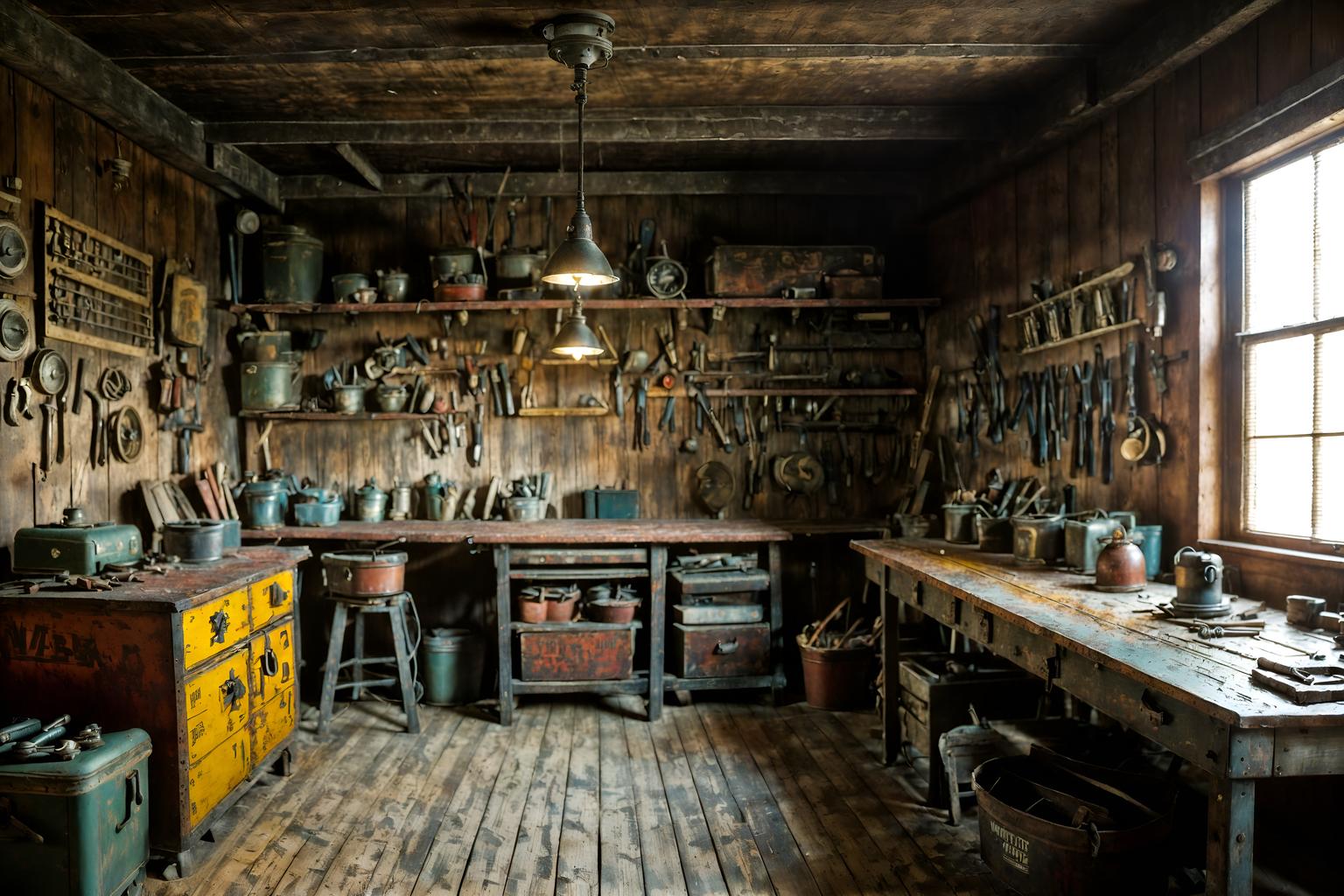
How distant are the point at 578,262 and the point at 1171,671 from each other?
2.64m

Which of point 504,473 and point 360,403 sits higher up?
point 360,403

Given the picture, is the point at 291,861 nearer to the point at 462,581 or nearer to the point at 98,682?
the point at 98,682

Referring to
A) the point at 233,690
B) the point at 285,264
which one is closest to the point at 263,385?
the point at 285,264

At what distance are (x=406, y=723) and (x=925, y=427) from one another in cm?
363

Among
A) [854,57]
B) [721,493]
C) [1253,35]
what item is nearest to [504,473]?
[721,493]

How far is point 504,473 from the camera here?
552 centimetres

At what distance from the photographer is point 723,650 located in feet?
15.7

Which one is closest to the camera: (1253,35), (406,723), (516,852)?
(1253,35)

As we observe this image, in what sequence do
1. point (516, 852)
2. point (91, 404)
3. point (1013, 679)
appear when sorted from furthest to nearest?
1. point (91, 404)
2. point (1013, 679)
3. point (516, 852)

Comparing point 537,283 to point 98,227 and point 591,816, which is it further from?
point 591,816

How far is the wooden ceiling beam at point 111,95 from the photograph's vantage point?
3.21 m

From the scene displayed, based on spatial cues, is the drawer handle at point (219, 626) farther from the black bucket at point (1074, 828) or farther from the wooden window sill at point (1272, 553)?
the wooden window sill at point (1272, 553)

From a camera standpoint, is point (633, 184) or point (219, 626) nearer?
point (219, 626)

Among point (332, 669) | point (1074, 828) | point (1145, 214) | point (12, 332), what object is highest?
point (1145, 214)
